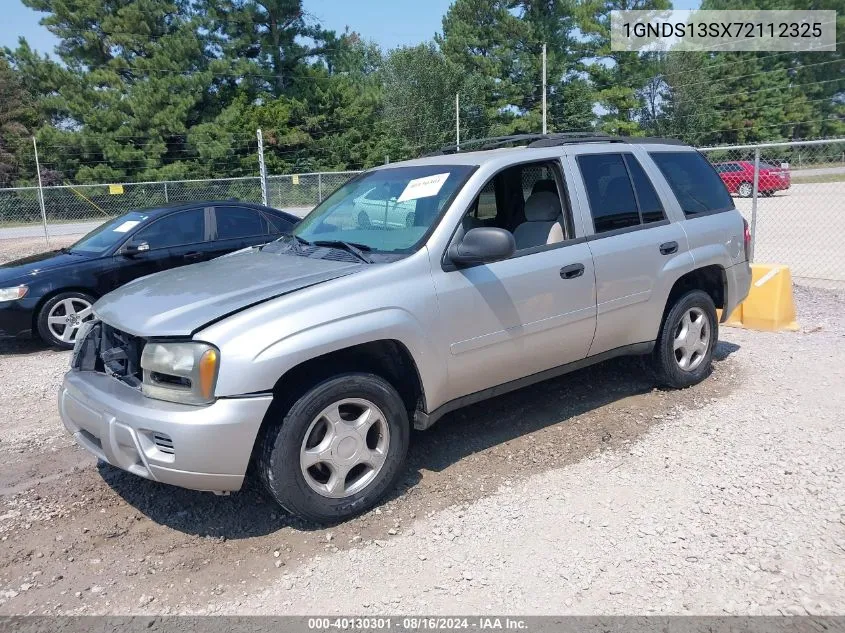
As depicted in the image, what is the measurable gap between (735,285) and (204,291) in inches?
166

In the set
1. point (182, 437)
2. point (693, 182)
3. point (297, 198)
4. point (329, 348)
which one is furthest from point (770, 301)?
point (297, 198)

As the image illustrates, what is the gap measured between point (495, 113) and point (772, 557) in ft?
140

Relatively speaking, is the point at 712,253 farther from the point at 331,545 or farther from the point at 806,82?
the point at 806,82

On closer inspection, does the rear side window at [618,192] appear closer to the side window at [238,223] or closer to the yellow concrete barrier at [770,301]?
the yellow concrete barrier at [770,301]

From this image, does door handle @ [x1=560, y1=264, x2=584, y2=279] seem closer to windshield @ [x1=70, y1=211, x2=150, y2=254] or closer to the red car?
windshield @ [x1=70, y1=211, x2=150, y2=254]

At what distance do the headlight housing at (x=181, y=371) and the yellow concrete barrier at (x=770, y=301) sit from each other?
572cm

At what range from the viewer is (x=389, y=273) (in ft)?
11.8

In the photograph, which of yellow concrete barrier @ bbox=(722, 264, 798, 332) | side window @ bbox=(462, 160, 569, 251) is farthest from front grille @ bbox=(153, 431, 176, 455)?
yellow concrete barrier @ bbox=(722, 264, 798, 332)

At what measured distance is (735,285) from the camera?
218 inches

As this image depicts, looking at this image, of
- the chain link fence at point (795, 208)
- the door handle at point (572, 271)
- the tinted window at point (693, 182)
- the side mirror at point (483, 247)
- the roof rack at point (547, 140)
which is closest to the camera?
the side mirror at point (483, 247)

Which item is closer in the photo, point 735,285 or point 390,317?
point 390,317

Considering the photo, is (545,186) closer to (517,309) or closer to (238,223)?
(517,309)

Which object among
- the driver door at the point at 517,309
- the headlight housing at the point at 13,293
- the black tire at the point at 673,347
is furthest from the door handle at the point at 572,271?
the headlight housing at the point at 13,293

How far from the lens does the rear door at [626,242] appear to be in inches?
179
